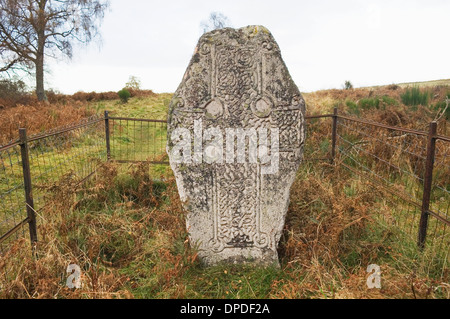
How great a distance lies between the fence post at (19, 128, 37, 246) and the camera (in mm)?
3834

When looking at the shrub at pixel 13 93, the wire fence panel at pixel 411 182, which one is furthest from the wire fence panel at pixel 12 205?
the shrub at pixel 13 93

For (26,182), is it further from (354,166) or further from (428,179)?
(354,166)

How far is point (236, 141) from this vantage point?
3.58 m

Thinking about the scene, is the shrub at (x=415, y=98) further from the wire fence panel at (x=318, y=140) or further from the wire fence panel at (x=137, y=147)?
Result: the wire fence panel at (x=137, y=147)

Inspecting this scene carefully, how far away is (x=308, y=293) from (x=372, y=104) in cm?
888

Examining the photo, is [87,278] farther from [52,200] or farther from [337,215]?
[337,215]

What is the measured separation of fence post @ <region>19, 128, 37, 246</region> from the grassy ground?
0.12 meters

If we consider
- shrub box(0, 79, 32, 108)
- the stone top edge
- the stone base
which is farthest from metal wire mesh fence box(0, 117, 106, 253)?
shrub box(0, 79, 32, 108)

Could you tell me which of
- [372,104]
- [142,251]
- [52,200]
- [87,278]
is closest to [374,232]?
[142,251]

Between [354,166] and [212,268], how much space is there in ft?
13.4

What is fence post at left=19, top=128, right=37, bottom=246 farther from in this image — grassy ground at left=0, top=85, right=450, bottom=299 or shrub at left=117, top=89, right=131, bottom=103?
shrub at left=117, top=89, right=131, bottom=103

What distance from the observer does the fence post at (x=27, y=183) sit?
3.83 meters

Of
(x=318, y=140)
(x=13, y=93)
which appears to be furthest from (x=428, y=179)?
(x=13, y=93)
